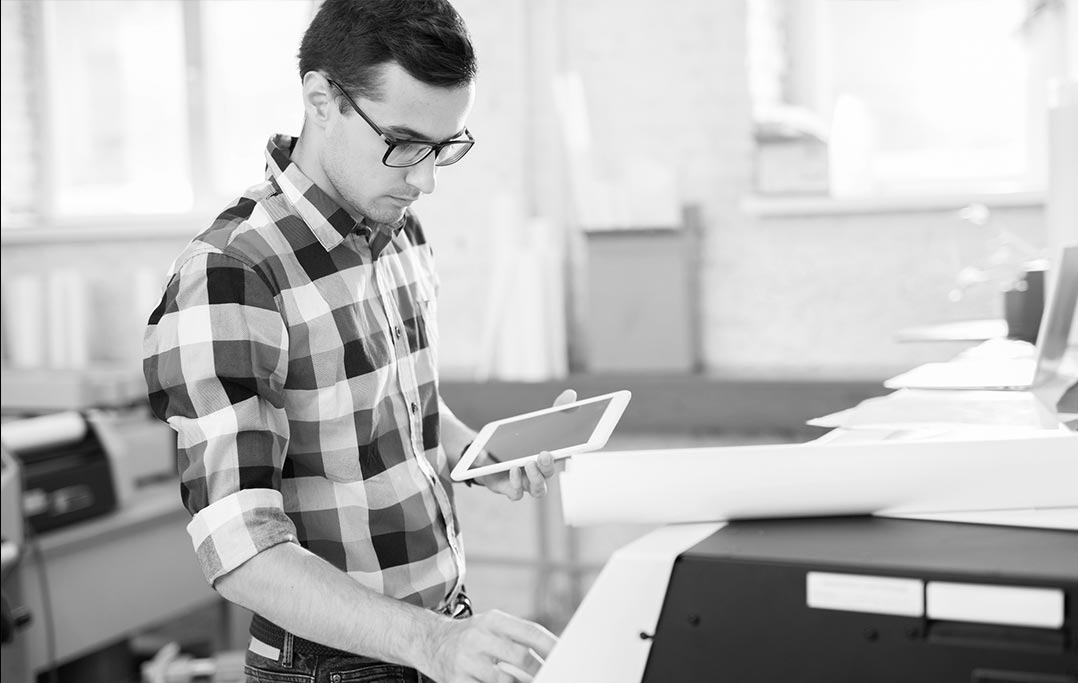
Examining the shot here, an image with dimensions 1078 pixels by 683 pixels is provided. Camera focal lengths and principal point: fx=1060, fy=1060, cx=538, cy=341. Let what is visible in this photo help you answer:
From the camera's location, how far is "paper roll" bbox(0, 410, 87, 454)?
2.14 meters

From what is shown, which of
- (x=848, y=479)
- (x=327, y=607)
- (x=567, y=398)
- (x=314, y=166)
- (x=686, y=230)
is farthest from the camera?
(x=686, y=230)

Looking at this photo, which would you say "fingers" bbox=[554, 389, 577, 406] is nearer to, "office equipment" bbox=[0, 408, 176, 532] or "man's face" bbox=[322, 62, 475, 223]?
"man's face" bbox=[322, 62, 475, 223]

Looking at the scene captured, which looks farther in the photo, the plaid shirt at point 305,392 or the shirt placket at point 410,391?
the shirt placket at point 410,391

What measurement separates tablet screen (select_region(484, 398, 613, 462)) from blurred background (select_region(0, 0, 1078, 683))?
1.43m

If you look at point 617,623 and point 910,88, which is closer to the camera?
point 617,623

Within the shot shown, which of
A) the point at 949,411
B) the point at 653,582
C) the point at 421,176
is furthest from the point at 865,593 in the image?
the point at 421,176

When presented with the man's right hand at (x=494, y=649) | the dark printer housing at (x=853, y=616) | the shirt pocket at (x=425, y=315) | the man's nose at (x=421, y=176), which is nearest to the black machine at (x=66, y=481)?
the shirt pocket at (x=425, y=315)

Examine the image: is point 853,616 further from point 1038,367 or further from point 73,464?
point 73,464

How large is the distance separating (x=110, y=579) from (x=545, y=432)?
159 centimetres

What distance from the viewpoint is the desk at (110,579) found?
2.09 metres

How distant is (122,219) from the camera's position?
339 centimetres

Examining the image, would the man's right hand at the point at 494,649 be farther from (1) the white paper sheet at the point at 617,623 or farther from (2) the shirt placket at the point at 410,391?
(2) the shirt placket at the point at 410,391

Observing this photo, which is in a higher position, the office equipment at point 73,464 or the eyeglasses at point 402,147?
A: the eyeglasses at point 402,147

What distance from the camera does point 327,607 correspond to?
0.90 metres
